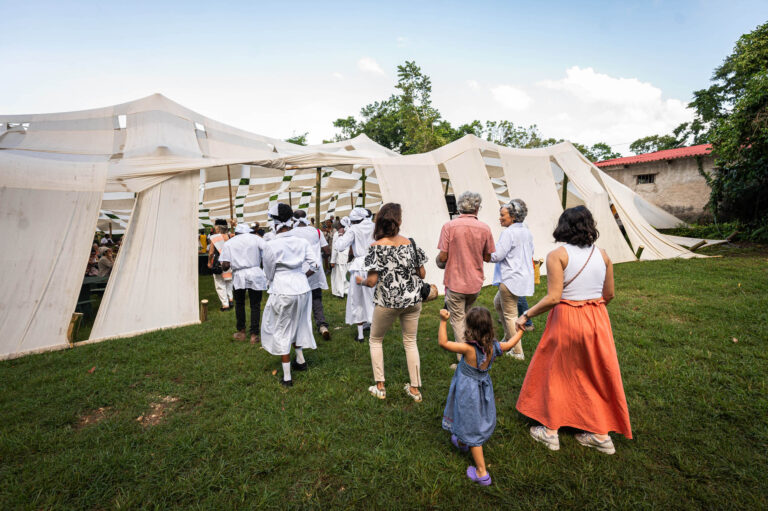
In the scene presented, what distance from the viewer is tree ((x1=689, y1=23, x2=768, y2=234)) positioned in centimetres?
962

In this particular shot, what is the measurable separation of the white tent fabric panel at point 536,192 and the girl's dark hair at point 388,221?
5682 millimetres

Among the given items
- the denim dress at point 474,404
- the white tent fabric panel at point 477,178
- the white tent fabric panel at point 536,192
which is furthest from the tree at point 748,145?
the denim dress at point 474,404

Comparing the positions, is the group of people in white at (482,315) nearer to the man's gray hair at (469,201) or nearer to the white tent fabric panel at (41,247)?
the man's gray hair at (469,201)

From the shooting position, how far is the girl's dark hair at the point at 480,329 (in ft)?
6.81

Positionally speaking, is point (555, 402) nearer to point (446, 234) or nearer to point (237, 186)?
point (446, 234)

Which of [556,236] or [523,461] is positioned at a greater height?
[556,236]

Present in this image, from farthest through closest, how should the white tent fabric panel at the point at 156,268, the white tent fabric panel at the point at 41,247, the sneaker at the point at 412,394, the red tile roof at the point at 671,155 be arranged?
the red tile roof at the point at 671,155
the white tent fabric panel at the point at 156,268
the white tent fabric panel at the point at 41,247
the sneaker at the point at 412,394

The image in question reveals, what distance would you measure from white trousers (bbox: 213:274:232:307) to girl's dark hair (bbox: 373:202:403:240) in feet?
14.6


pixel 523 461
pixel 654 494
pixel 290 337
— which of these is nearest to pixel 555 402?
pixel 523 461

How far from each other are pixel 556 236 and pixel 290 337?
8.20 feet

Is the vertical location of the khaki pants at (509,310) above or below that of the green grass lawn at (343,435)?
above

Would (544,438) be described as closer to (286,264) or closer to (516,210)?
(516,210)

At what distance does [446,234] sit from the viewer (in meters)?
3.39

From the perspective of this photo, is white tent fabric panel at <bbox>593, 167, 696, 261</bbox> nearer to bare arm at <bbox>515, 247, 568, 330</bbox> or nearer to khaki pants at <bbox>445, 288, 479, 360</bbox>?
khaki pants at <bbox>445, 288, 479, 360</bbox>
